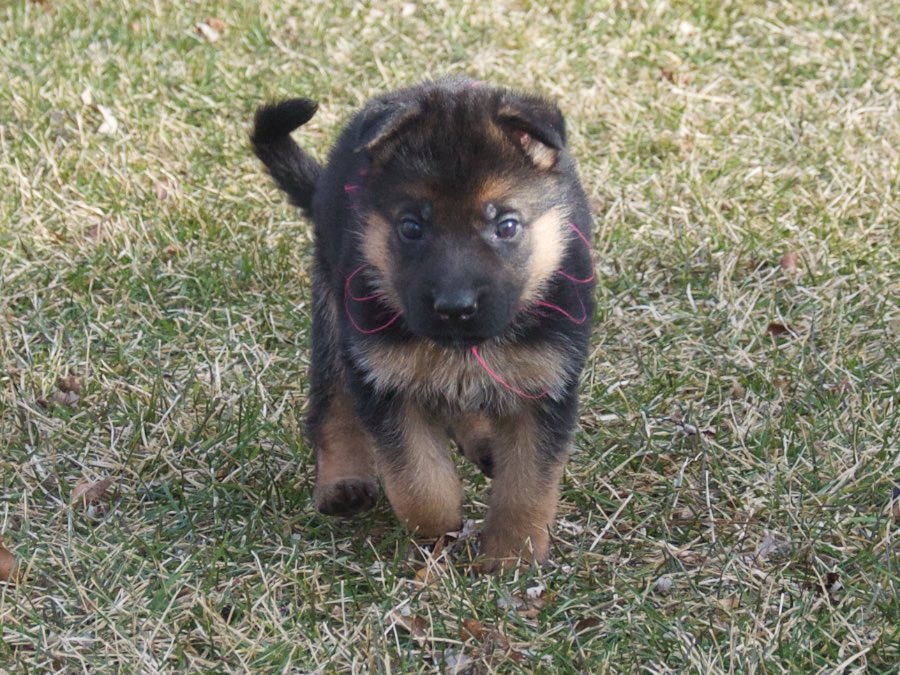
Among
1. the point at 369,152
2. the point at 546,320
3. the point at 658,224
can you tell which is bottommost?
the point at 658,224

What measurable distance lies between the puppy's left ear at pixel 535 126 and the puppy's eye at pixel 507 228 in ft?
0.76

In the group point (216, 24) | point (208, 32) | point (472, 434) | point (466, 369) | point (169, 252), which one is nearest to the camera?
point (466, 369)

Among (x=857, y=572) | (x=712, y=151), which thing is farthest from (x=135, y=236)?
(x=857, y=572)

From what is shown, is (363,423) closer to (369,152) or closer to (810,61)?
(369,152)

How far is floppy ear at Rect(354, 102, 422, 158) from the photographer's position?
395cm

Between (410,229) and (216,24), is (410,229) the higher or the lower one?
the higher one

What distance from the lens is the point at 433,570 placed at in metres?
4.27

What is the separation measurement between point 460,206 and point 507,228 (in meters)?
0.19

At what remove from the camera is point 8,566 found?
4293 mm

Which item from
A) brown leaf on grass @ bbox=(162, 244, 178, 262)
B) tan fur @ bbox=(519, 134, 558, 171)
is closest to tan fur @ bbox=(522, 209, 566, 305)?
tan fur @ bbox=(519, 134, 558, 171)

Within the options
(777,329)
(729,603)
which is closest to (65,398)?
(729,603)

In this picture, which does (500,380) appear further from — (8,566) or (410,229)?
(8,566)

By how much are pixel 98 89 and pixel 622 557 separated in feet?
15.6

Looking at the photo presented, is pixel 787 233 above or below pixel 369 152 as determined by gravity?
below
